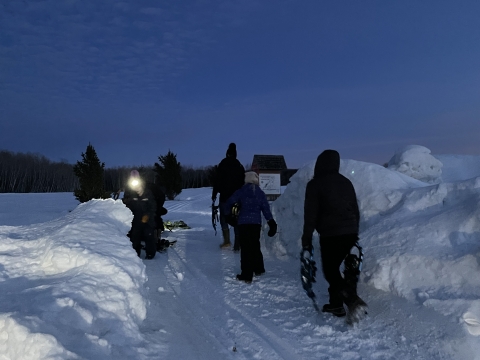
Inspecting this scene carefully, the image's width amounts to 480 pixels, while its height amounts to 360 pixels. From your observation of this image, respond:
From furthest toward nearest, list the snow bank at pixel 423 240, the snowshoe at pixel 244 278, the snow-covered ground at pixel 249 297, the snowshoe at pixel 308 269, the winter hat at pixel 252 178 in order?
1. the winter hat at pixel 252 178
2. the snowshoe at pixel 244 278
3. the snowshoe at pixel 308 269
4. the snow bank at pixel 423 240
5. the snow-covered ground at pixel 249 297

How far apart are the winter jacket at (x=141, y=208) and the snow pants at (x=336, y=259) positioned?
4.16 metres

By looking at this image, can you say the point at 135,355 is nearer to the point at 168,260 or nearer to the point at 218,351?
the point at 218,351

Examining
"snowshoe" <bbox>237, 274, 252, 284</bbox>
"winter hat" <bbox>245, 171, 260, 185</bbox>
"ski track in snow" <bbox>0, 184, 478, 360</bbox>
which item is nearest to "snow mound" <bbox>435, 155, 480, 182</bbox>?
"winter hat" <bbox>245, 171, 260, 185</bbox>

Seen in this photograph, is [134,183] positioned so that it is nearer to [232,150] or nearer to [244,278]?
[232,150]

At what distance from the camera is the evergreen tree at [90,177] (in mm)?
20672

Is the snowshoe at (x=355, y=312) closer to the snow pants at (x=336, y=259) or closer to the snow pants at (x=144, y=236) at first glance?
the snow pants at (x=336, y=259)

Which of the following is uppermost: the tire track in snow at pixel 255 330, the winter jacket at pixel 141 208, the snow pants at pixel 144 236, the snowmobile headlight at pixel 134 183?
the snowmobile headlight at pixel 134 183

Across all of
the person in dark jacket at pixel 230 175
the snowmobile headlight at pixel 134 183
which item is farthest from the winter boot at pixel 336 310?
the snowmobile headlight at pixel 134 183

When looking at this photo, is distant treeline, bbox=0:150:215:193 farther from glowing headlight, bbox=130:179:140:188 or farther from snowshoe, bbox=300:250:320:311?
snowshoe, bbox=300:250:320:311

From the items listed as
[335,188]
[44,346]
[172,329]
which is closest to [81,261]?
[172,329]

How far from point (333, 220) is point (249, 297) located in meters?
1.75

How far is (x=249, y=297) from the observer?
189 inches

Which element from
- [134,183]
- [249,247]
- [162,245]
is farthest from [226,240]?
[249,247]

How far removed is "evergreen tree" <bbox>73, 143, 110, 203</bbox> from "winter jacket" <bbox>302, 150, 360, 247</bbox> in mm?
18965
